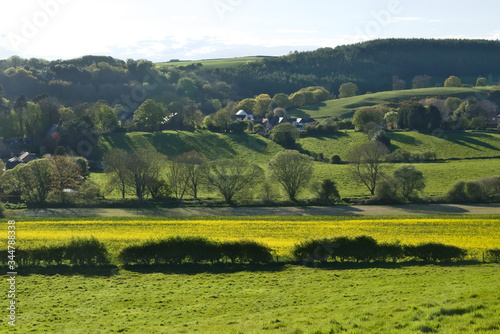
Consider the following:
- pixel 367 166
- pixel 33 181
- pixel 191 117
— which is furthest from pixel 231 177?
pixel 191 117

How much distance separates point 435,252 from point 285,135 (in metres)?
67.7

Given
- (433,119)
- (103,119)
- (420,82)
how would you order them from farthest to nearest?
(420,82)
(103,119)
(433,119)

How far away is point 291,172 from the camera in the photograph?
63062mm

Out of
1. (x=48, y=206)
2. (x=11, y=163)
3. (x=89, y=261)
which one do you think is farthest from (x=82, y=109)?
(x=89, y=261)

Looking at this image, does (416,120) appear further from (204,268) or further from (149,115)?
(204,268)

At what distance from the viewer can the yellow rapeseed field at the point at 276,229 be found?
3509 cm

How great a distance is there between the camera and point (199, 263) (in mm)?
29219

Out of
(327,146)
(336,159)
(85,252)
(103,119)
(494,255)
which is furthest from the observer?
(103,119)

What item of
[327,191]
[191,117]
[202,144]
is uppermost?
[191,117]

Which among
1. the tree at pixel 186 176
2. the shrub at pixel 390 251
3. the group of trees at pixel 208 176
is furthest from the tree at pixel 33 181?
the shrub at pixel 390 251

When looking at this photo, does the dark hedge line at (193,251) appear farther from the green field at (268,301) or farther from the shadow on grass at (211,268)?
the green field at (268,301)

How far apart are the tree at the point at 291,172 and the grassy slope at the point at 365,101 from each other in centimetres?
7627

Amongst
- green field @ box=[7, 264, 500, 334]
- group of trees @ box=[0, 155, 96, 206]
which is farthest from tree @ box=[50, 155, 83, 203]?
green field @ box=[7, 264, 500, 334]

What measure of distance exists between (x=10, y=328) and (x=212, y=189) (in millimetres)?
43477
